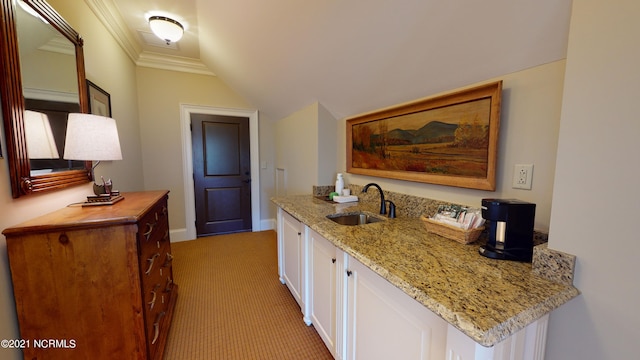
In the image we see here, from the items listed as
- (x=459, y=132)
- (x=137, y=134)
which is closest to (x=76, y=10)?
(x=137, y=134)

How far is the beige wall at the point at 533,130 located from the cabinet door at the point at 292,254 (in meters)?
1.27

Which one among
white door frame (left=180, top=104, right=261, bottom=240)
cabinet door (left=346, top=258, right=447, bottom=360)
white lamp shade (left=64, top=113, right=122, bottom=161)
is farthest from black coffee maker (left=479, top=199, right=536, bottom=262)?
white door frame (left=180, top=104, right=261, bottom=240)

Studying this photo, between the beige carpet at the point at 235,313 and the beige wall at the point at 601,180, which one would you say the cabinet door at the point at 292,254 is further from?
the beige wall at the point at 601,180

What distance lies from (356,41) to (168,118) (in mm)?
2940

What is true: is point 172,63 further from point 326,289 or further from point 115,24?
point 326,289

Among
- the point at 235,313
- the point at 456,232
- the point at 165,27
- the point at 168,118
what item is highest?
the point at 165,27

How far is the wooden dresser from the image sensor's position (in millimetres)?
1034

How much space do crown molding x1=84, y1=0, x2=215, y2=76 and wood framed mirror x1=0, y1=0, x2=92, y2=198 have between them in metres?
0.73

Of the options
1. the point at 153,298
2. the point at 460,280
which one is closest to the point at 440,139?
the point at 460,280

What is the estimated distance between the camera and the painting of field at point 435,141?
4.18 feet

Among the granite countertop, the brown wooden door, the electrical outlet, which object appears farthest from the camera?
the brown wooden door

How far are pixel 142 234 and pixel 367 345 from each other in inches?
49.2

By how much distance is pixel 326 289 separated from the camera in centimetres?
148

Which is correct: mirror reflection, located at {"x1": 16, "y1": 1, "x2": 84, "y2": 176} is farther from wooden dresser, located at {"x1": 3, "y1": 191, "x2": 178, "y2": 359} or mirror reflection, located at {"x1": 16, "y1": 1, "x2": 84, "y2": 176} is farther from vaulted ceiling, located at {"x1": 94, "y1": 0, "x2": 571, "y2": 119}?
vaulted ceiling, located at {"x1": 94, "y1": 0, "x2": 571, "y2": 119}
